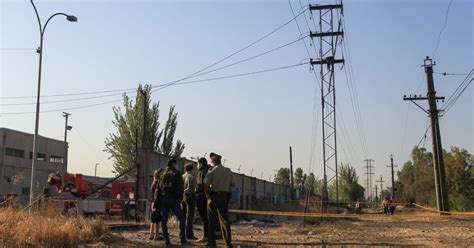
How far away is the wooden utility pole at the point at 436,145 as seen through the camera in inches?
1591

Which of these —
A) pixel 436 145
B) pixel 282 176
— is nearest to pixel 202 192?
pixel 436 145

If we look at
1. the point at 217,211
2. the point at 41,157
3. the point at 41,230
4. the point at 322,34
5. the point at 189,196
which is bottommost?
the point at 41,230

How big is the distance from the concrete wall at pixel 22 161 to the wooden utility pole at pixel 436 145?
3400 cm

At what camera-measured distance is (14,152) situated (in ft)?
190

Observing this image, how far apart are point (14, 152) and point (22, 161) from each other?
1.62 m

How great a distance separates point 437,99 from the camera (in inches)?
1721

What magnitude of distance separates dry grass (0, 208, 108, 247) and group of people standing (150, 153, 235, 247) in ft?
4.87

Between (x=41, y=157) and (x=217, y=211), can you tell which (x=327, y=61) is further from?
(x=41, y=157)

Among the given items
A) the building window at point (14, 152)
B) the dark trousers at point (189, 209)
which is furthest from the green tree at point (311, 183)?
the building window at point (14, 152)

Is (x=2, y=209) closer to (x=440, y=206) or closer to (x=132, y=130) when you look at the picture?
(x=440, y=206)

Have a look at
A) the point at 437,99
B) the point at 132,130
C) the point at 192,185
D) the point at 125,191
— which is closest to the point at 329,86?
the point at 437,99

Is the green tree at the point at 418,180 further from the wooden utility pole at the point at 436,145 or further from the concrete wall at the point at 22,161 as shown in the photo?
the concrete wall at the point at 22,161

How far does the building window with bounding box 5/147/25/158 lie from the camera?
56.5 metres

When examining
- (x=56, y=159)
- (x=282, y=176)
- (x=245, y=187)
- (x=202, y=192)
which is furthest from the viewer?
(x=282, y=176)
